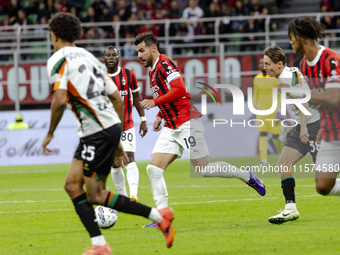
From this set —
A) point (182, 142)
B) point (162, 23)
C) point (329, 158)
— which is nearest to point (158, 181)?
point (182, 142)

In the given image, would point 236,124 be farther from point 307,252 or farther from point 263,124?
point 307,252

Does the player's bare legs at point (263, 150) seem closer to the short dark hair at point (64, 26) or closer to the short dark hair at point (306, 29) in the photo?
the short dark hair at point (306, 29)

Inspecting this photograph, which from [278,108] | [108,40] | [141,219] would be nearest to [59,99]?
[141,219]

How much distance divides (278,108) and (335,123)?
1016cm

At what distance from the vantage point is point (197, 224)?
8.67 m

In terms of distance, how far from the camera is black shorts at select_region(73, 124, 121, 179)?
6406 mm

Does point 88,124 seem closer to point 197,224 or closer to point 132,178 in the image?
point 197,224

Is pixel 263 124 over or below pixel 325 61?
below

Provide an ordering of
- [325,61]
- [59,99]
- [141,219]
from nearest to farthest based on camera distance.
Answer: [59,99], [325,61], [141,219]

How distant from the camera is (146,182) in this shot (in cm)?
1479

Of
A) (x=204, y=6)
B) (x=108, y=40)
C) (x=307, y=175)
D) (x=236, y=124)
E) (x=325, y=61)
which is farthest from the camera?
(x=204, y=6)

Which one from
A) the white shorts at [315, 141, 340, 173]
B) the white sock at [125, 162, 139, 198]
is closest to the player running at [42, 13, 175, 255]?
the white shorts at [315, 141, 340, 173]

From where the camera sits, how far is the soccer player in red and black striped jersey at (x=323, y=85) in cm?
698

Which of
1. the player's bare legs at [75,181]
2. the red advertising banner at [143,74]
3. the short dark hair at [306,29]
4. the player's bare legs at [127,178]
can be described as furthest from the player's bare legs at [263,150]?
the player's bare legs at [75,181]
